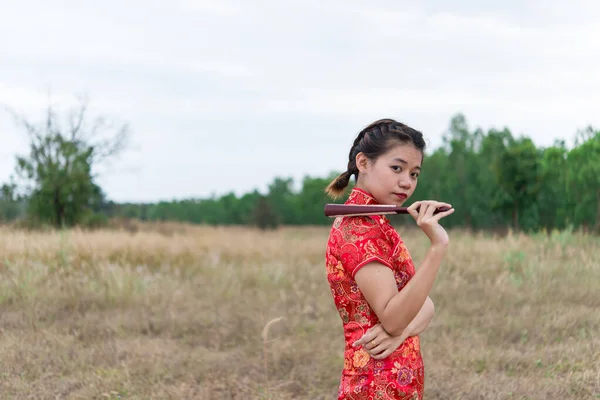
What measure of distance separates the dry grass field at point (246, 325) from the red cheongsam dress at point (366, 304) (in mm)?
1212

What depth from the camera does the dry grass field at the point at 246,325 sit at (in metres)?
5.08

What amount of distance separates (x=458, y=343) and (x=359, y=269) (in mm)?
4870

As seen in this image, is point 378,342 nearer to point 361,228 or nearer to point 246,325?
point 361,228

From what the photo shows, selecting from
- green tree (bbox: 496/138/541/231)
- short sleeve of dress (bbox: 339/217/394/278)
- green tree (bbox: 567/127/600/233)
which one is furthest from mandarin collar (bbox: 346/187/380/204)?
green tree (bbox: 496/138/541/231)

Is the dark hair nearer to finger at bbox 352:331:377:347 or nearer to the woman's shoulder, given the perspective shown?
the woman's shoulder

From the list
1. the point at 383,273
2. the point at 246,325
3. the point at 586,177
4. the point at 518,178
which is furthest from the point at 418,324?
the point at 518,178

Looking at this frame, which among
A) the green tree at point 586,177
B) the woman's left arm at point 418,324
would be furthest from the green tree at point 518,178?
the woman's left arm at point 418,324

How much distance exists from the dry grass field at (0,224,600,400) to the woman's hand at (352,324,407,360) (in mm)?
1295

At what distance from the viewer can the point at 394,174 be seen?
206 cm

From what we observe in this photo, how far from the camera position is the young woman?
189 cm

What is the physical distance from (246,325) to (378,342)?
18.2 ft

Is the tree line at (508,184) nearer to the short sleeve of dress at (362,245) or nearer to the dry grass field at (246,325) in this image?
the dry grass field at (246,325)

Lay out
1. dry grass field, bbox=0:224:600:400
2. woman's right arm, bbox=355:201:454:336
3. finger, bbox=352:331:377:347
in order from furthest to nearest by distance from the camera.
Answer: dry grass field, bbox=0:224:600:400, finger, bbox=352:331:377:347, woman's right arm, bbox=355:201:454:336

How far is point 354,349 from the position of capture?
2.08m
